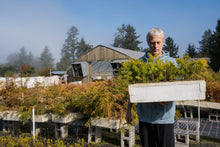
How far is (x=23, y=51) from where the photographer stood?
236 ft

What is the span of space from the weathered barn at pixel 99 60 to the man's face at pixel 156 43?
12043 millimetres

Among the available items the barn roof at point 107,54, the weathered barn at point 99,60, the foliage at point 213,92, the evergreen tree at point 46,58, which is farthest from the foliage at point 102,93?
the evergreen tree at point 46,58

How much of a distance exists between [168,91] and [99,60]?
15534 millimetres

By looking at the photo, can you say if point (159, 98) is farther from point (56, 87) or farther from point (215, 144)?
point (56, 87)

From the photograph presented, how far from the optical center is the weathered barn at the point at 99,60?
1562 centimetres

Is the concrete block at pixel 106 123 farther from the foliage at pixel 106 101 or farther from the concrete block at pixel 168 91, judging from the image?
the concrete block at pixel 168 91

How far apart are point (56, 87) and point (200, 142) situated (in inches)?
132

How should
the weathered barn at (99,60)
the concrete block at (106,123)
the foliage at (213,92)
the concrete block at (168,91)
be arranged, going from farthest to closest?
the weathered barn at (99,60) < the foliage at (213,92) < the concrete block at (106,123) < the concrete block at (168,91)

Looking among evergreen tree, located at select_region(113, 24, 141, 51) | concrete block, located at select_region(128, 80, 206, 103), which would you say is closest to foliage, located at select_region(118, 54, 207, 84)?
A: concrete block, located at select_region(128, 80, 206, 103)

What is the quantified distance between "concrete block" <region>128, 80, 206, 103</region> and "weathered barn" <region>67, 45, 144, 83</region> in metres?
12.2

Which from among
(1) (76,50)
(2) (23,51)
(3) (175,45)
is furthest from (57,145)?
(2) (23,51)

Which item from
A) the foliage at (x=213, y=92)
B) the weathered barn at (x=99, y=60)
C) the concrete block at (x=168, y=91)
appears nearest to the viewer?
the concrete block at (x=168, y=91)

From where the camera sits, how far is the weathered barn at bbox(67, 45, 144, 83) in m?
15.6

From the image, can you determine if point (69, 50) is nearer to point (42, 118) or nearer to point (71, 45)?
point (71, 45)
